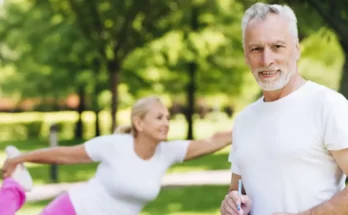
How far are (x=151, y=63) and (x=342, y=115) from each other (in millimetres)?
24286

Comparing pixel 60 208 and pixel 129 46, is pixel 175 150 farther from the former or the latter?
pixel 129 46

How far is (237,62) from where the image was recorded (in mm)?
29953

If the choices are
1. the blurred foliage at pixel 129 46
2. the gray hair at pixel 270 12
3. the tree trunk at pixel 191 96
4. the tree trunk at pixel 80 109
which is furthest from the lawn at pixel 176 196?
the tree trunk at pixel 80 109

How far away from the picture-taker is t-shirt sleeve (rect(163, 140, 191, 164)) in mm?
5781

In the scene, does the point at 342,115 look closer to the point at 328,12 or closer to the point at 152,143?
the point at 152,143

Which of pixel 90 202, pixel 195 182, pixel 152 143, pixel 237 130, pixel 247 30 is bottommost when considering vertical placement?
pixel 195 182

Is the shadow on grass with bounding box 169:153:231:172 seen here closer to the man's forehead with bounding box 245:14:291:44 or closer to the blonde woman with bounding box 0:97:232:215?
the blonde woman with bounding box 0:97:232:215

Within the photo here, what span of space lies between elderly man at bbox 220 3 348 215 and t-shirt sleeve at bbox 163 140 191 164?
2.66 m

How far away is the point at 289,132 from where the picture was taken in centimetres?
297

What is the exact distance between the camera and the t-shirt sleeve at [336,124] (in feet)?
9.30

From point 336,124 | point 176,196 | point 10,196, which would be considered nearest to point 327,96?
point 336,124

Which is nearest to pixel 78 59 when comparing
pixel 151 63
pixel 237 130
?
pixel 151 63

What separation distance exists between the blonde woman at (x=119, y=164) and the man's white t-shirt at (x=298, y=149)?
8.28 ft

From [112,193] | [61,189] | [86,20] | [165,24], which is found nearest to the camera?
[112,193]
